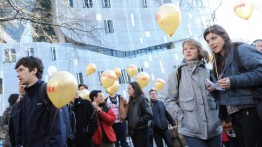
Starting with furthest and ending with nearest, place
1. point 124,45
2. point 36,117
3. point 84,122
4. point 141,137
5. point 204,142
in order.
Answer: point 124,45 → point 141,137 → point 84,122 → point 204,142 → point 36,117

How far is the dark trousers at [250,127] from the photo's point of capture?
10.3 feet

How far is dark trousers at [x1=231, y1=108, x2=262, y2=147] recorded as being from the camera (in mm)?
3137

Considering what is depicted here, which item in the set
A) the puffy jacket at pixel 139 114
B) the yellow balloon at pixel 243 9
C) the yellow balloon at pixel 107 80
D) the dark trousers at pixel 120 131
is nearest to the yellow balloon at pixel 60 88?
the puffy jacket at pixel 139 114

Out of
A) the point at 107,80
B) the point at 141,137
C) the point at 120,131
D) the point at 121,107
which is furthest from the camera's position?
the point at 107,80

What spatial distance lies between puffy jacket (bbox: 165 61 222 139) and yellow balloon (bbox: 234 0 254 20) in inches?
102

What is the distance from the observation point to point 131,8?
39.1m

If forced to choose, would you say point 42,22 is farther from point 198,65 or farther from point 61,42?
point 61,42

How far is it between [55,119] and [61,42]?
33.4m

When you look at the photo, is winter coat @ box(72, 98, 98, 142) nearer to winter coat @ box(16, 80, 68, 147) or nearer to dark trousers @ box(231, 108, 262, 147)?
winter coat @ box(16, 80, 68, 147)

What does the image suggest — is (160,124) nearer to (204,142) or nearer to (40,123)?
(204,142)

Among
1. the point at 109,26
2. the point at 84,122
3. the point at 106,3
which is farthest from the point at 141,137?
the point at 106,3

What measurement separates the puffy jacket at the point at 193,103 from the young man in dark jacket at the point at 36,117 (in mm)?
1381

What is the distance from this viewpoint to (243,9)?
640 cm

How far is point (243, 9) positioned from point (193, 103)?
316 cm
